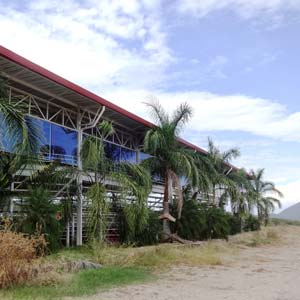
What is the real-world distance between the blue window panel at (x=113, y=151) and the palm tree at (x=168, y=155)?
153 cm

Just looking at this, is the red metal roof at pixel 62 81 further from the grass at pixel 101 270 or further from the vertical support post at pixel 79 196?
the grass at pixel 101 270

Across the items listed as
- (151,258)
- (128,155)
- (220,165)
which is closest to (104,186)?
(151,258)

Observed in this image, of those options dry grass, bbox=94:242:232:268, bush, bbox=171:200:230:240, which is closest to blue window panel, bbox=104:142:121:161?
bush, bbox=171:200:230:240

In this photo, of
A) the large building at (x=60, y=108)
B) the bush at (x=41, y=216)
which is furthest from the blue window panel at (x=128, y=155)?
the bush at (x=41, y=216)

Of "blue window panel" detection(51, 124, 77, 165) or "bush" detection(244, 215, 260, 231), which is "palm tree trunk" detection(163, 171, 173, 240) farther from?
→ "bush" detection(244, 215, 260, 231)

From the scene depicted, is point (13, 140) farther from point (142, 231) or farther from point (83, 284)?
point (142, 231)

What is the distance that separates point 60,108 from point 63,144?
4.73 feet

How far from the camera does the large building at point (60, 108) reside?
16.5 m

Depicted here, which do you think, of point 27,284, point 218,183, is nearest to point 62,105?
point 27,284

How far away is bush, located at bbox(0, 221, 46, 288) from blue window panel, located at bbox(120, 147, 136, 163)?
1451 centimetres

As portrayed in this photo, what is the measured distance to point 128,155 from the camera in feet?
84.4

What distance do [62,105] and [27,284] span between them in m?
10.9

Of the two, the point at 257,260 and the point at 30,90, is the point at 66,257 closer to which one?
the point at 30,90

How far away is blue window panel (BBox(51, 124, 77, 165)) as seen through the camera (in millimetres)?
19406
